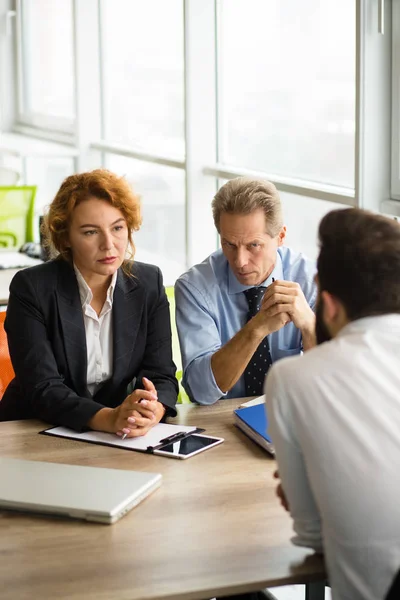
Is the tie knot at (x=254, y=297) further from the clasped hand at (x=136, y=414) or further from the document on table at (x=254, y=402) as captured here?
the clasped hand at (x=136, y=414)

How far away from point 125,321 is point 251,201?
1.62ft

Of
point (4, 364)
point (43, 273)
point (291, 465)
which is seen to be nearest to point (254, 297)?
point (43, 273)

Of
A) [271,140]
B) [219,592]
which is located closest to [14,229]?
[271,140]

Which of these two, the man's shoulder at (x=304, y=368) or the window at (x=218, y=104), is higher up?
the window at (x=218, y=104)

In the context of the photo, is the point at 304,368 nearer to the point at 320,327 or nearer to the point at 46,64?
the point at 320,327

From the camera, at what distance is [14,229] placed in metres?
5.79

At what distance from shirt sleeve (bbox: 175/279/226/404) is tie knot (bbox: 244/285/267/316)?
120mm

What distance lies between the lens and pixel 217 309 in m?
2.69

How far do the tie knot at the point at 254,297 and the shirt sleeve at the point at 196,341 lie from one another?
120mm

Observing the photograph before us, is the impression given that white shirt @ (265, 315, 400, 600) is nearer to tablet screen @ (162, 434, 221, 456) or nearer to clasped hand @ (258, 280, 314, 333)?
tablet screen @ (162, 434, 221, 456)

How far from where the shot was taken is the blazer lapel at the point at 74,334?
2492mm

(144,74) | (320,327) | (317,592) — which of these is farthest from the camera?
(144,74)

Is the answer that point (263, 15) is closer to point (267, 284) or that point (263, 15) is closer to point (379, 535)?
point (267, 284)

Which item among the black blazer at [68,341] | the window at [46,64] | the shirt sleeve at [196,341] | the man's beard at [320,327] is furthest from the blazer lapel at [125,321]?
the window at [46,64]
